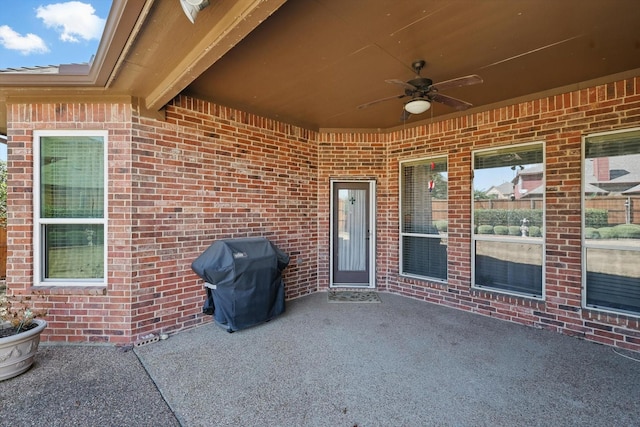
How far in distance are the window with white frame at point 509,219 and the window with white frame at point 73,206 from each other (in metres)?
4.77

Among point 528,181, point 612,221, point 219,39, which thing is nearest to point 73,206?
point 219,39

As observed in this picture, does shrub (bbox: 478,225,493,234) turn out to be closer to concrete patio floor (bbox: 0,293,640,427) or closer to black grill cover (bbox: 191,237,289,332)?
concrete patio floor (bbox: 0,293,640,427)

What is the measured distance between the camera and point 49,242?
10.8 feet

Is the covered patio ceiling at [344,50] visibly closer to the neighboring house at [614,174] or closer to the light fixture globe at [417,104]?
the light fixture globe at [417,104]

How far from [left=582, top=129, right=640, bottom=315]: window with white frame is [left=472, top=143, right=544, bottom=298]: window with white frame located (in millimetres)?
437

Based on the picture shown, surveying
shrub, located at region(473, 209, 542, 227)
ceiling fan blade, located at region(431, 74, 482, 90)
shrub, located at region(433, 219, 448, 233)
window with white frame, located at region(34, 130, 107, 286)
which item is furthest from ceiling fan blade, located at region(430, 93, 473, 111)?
window with white frame, located at region(34, 130, 107, 286)

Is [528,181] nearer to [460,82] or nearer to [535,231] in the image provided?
[535,231]

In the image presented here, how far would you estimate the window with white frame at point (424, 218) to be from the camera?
4.63 m

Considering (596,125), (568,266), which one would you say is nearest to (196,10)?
(596,125)

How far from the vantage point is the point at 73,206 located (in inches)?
131

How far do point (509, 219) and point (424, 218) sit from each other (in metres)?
1.20

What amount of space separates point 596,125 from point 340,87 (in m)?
2.88

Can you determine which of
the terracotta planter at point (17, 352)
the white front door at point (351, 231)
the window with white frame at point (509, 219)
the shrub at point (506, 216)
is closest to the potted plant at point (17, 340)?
the terracotta planter at point (17, 352)

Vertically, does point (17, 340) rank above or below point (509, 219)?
below
